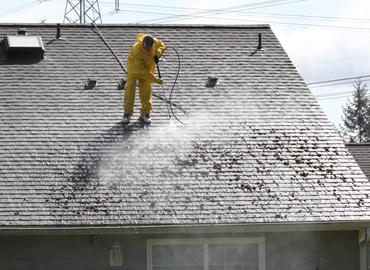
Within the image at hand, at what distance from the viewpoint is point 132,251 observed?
16.0 m

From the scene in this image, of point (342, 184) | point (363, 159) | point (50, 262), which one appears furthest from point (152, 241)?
point (363, 159)

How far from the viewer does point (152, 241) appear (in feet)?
52.8

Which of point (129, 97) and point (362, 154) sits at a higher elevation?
point (362, 154)

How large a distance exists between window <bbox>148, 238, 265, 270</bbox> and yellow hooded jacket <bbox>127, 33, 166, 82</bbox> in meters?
3.33

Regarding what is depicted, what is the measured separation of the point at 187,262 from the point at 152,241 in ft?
2.00

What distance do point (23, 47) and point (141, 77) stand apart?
2.91 metres

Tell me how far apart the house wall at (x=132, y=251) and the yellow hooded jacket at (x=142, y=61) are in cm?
331

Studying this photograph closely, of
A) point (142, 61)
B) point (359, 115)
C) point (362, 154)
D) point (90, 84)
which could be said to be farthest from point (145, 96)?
point (359, 115)

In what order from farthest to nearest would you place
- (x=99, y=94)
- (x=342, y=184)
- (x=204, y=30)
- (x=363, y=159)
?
(x=363, y=159) → (x=204, y=30) → (x=99, y=94) → (x=342, y=184)

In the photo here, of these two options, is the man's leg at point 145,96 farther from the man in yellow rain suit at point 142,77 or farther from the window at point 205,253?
the window at point 205,253

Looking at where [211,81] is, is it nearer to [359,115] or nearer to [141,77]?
[141,77]

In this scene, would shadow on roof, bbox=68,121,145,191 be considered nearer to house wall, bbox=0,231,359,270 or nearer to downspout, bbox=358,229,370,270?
house wall, bbox=0,231,359,270

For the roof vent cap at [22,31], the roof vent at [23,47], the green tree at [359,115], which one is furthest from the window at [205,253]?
the green tree at [359,115]

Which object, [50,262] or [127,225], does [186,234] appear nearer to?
[127,225]
